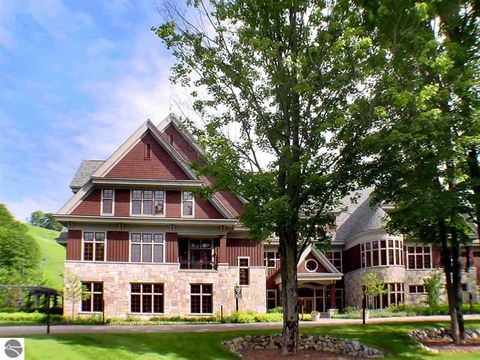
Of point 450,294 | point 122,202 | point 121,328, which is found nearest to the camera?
point 450,294

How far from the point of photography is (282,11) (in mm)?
19781

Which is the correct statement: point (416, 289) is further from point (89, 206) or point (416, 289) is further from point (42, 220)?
point (42, 220)

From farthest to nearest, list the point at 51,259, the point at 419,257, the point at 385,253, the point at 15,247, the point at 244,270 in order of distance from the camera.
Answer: the point at 51,259
the point at 15,247
the point at 419,257
the point at 385,253
the point at 244,270

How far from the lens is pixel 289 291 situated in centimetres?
2033

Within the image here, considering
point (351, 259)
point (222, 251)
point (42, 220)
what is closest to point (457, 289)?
point (222, 251)

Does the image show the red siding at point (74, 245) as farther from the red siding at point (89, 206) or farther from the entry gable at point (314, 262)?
the entry gable at point (314, 262)

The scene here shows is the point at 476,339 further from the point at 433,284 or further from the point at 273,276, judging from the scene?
the point at 273,276

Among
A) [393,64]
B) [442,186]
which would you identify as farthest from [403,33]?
[442,186]

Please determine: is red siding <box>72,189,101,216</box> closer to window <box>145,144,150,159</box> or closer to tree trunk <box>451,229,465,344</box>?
window <box>145,144,150,159</box>

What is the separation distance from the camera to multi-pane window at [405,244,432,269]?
41094 millimetres

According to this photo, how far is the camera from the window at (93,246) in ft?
111

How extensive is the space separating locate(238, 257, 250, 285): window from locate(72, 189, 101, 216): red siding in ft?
32.4

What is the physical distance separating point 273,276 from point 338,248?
25.3ft
